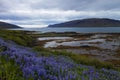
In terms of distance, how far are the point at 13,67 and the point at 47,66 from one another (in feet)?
3.36

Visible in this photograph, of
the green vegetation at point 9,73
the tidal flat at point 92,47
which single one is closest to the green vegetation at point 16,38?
the tidal flat at point 92,47

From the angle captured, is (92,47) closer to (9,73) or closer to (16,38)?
(16,38)

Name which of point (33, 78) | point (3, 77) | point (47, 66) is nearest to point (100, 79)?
point (47, 66)

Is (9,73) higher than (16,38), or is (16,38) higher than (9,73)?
(9,73)

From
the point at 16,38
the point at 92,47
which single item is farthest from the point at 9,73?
the point at 92,47

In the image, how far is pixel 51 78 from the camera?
3527mm

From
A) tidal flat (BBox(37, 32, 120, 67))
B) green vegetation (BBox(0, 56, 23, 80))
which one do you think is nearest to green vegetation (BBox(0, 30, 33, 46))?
tidal flat (BBox(37, 32, 120, 67))

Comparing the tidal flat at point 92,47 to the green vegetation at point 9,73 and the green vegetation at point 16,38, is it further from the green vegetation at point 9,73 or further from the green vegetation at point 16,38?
the green vegetation at point 9,73

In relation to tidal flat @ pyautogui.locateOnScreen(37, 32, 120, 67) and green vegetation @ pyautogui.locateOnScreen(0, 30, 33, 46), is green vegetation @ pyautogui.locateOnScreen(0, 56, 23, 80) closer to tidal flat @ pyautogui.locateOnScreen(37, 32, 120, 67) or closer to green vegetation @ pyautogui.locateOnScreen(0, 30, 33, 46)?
tidal flat @ pyautogui.locateOnScreen(37, 32, 120, 67)

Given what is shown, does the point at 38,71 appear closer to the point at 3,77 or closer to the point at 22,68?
the point at 22,68

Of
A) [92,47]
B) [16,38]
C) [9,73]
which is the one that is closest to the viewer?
[9,73]

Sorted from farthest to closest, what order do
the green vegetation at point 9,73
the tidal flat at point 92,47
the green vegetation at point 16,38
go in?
the green vegetation at point 16,38 < the tidal flat at point 92,47 < the green vegetation at point 9,73

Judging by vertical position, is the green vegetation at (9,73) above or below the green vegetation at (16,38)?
above

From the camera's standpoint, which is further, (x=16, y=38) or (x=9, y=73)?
(x=16, y=38)
